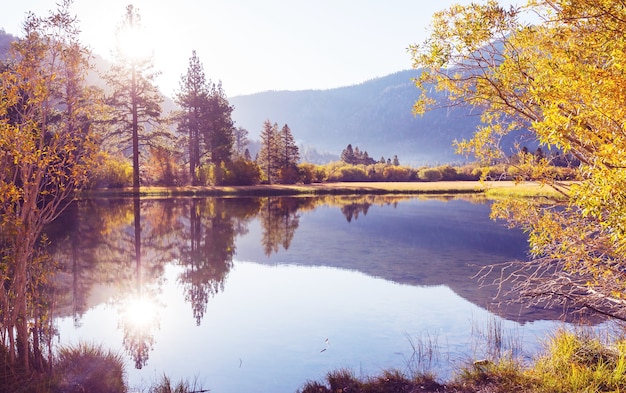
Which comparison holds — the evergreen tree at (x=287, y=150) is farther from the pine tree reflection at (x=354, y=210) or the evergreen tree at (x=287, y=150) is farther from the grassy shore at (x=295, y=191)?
the pine tree reflection at (x=354, y=210)

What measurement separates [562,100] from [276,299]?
11083 millimetres

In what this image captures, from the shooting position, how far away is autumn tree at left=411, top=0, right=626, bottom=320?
529 cm

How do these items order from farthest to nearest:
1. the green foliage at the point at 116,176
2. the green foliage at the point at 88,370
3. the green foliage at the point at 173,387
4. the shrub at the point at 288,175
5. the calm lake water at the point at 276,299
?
the shrub at the point at 288,175
the green foliage at the point at 116,176
the calm lake water at the point at 276,299
the green foliage at the point at 173,387
the green foliage at the point at 88,370

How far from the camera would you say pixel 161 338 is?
11109mm

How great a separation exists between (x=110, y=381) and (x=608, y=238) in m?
8.35

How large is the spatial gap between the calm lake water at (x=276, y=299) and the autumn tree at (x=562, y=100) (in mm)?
3043

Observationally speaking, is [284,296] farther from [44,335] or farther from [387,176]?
[387,176]

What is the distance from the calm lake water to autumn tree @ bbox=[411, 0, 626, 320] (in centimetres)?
304

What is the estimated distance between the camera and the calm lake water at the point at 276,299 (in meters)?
9.74

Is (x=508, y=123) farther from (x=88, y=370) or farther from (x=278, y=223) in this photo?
(x=278, y=223)

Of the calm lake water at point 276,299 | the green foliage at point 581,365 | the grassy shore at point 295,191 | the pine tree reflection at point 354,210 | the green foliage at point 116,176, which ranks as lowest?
the calm lake water at point 276,299

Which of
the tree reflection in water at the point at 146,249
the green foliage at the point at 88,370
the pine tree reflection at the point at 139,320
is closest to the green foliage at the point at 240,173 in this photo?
the tree reflection in water at the point at 146,249

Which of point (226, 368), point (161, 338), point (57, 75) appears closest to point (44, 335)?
point (161, 338)

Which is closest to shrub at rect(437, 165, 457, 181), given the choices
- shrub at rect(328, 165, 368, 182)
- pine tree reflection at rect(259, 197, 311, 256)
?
shrub at rect(328, 165, 368, 182)
